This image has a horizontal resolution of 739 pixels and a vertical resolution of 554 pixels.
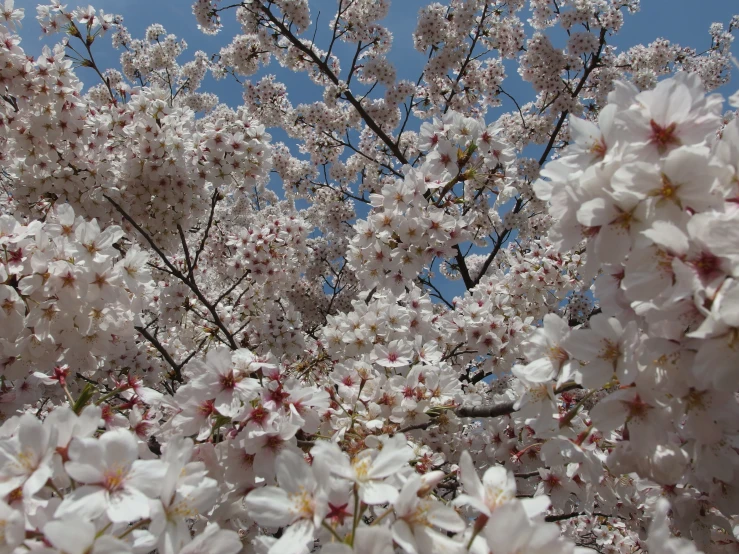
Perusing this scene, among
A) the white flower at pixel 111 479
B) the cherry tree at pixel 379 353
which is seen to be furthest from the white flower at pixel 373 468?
the white flower at pixel 111 479

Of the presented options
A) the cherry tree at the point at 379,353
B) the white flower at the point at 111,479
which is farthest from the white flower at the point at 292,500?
the white flower at the point at 111,479

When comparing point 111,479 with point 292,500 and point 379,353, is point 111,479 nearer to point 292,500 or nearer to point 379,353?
point 292,500

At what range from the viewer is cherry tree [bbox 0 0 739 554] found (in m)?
1.30

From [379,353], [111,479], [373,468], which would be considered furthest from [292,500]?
[379,353]

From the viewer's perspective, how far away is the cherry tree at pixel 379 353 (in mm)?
1297

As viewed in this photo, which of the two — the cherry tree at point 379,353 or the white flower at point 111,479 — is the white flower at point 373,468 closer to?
the cherry tree at point 379,353

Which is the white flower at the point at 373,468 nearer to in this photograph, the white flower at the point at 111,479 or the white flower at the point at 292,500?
the white flower at the point at 292,500

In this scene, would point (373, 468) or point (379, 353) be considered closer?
point (373, 468)

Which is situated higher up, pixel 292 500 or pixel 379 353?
pixel 379 353

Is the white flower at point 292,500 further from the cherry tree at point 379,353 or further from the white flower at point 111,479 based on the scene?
the white flower at point 111,479

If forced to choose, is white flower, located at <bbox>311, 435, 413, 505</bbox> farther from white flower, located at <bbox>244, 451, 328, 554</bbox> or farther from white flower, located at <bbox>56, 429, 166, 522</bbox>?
white flower, located at <bbox>56, 429, 166, 522</bbox>

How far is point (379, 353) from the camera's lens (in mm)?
3320

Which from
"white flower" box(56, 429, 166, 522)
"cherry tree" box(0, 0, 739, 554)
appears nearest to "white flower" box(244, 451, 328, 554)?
"cherry tree" box(0, 0, 739, 554)

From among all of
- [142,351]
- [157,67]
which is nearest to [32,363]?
[142,351]
